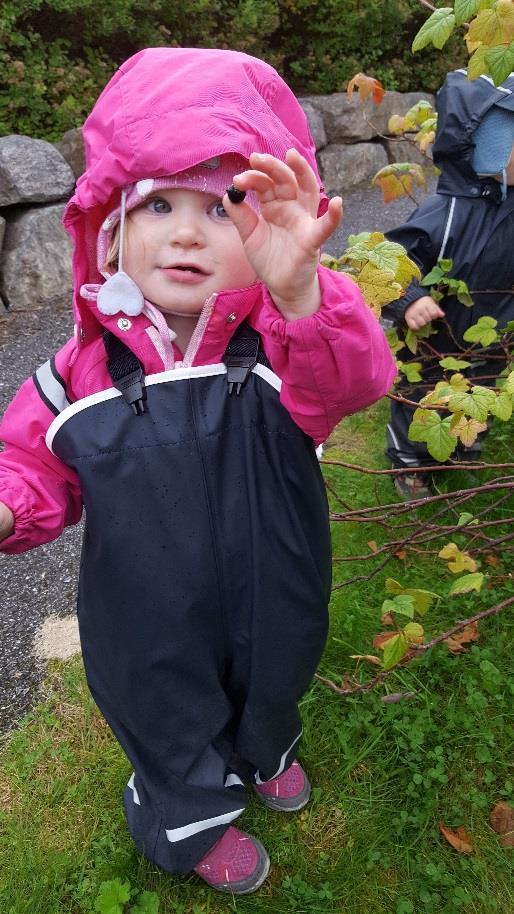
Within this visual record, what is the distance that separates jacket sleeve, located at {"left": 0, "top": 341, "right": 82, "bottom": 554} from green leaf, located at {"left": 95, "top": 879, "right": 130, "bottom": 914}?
94cm

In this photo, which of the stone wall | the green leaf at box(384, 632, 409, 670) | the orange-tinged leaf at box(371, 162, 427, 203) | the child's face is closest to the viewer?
the child's face

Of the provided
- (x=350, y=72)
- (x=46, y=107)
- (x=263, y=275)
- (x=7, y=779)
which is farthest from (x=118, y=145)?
(x=350, y=72)

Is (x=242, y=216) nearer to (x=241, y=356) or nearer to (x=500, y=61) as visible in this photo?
(x=241, y=356)

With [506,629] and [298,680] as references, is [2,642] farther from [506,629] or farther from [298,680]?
[506,629]

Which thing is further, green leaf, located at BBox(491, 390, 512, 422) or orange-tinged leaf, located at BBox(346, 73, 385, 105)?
orange-tinged leaf, located at BBox(346, 73, 385, 105)

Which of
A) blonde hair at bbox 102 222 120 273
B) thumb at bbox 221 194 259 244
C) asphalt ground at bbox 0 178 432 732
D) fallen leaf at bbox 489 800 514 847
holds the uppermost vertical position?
thumb at bbox 221 194 259 244

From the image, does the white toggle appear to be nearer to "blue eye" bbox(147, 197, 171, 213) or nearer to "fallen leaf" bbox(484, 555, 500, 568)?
"blue eye" bbox(147, 197, 171, 213)

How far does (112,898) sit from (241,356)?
1362mm

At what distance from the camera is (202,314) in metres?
1.20

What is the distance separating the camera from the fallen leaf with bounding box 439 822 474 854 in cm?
182

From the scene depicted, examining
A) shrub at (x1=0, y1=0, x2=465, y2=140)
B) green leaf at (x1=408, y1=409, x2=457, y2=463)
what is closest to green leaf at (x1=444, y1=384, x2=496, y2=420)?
green leaf at (x1=408, y1=409, x2=457, y2=463)

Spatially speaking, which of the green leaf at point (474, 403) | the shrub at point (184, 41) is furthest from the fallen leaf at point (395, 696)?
the shrub at point (184, 41)

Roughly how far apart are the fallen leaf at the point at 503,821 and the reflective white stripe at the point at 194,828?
782mm

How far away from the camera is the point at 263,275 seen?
3.30 feet
